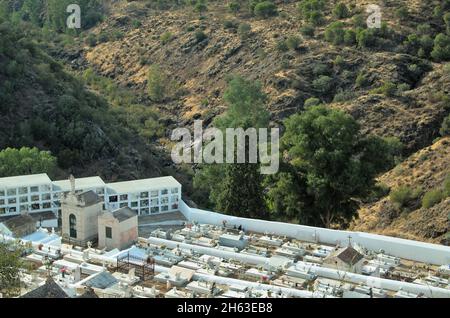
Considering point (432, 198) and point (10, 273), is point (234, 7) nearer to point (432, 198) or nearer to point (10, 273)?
point (432, 198)

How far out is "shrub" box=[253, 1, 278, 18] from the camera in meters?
55.8

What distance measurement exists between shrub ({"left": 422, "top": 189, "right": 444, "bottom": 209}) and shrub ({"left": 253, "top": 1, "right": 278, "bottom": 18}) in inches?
1056

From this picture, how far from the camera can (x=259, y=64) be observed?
5191 centimetres

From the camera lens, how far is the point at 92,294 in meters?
18.8

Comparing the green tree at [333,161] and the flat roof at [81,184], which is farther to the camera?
the green tree at [333,161]

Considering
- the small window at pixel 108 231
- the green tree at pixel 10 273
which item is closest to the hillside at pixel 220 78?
the small window at pixel 108 231

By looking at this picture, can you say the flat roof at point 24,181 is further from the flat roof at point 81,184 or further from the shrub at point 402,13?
the shrub at point 402,13

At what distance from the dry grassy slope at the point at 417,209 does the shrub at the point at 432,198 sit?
12.3 inches

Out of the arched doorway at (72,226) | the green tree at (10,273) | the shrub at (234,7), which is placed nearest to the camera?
the green tree at (10,273)

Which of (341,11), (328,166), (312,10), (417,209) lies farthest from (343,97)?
(328,166)

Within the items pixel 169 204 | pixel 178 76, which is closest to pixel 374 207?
pixel 169 204

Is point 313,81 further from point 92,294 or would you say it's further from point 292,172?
point 92,294

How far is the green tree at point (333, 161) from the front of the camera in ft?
97.4

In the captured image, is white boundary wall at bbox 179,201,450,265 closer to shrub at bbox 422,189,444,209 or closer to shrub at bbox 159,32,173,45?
shrub at bbox 422,189,444,209
